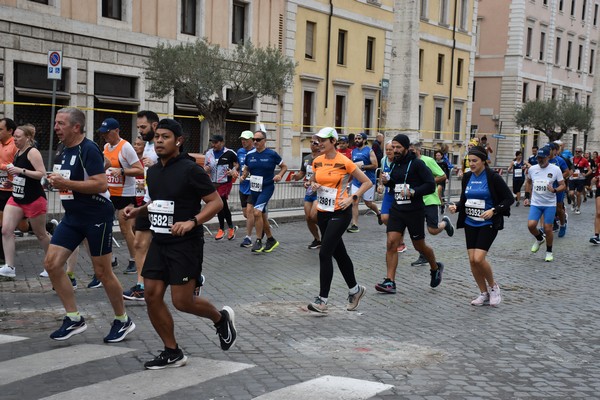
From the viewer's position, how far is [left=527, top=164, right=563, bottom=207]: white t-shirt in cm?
1356

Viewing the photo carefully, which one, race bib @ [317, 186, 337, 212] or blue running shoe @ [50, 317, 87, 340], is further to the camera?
race bib @ [317, 186, 337, 212]

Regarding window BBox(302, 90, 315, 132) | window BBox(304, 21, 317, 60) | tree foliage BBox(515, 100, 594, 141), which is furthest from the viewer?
tree foliage BBox(515, 100, 594, 141)

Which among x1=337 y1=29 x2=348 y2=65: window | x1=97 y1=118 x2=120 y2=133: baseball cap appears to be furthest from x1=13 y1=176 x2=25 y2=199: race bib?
x1=337 y1=29 x2=348 y2=65: window

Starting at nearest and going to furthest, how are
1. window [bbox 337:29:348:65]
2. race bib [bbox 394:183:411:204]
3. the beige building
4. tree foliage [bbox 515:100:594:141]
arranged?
race bib [bbox 394:183:411:204], window [bbox 337:29:348:65], tree foliage [bbox 515:100:594:141], the beige building

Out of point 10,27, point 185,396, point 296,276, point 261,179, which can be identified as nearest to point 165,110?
point 10,27

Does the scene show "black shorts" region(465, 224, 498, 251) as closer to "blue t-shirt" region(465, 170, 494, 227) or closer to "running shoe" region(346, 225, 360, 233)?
"blue t-shirt" region(465, 170, 494, 227)

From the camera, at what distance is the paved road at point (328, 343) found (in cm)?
566

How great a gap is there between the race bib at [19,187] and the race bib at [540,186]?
840 cm

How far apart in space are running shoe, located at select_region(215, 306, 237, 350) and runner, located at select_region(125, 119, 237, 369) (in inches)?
12.5

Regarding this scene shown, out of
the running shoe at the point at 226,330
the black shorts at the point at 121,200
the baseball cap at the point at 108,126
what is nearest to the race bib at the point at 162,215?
the running shoe at the point at 226,330

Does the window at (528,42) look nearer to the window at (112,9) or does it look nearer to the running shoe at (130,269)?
the window at (112,9)

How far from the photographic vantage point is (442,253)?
13.6 m

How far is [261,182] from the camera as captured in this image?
13.2 metres

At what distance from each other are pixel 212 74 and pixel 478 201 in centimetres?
1726
